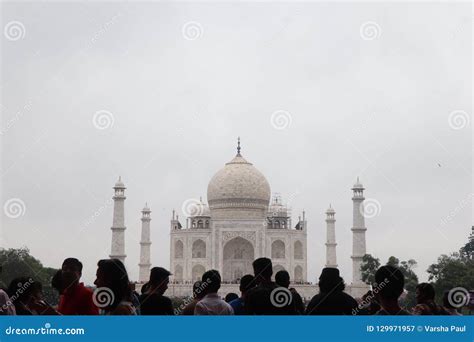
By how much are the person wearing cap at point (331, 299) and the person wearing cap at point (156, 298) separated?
1403mm

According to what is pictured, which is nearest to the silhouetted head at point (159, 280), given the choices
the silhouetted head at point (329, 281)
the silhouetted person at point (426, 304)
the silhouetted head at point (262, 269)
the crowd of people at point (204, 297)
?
the crowd of people at point (204, 297)

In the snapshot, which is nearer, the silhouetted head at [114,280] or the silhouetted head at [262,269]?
the silhouetted head at [114,280]

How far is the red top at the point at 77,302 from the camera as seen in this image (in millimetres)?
7746

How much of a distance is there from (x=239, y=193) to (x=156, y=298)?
139ft

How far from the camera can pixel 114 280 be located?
7.05m

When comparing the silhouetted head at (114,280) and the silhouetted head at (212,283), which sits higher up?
the silhouetted head at (212,283)

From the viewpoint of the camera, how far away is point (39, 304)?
26.8 ft

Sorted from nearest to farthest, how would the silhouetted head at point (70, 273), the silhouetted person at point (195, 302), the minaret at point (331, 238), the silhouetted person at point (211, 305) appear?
1. the silhouetted head at point (70, 273)
2. the silhouetted person at point (211, 305)
3. the silhouetted person at point (195, 302)
4. the minaret at point (331, 238)

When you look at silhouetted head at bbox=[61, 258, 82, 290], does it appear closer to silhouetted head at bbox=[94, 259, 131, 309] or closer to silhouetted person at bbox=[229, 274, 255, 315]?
silhouetted head at bbox=[94, 259, 131, 309]

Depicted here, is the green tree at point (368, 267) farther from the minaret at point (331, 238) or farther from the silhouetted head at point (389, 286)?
the silhouetted head at point (389, 286)

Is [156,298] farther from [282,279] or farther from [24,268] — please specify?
[24,268]

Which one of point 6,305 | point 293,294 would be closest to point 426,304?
point 293,294

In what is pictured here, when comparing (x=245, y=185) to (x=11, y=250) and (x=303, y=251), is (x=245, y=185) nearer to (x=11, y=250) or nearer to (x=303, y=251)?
(x=303, y=251)
